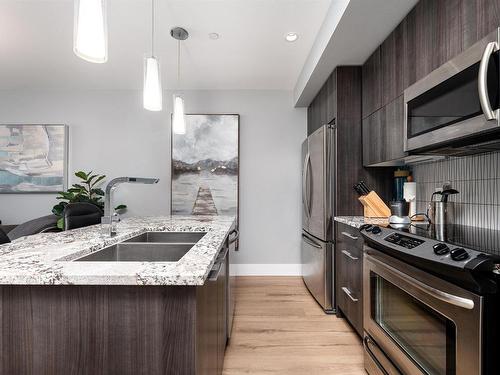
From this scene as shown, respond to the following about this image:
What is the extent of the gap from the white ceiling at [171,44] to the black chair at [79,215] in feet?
5.09

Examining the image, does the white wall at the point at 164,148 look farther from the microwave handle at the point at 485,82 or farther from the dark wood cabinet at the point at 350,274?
the microwave handle at the point at 485,82

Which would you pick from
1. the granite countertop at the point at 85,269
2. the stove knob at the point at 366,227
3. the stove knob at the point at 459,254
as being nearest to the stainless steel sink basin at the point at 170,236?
the granite countertop at the point at 85,269

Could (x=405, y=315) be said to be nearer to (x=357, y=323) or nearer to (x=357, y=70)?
(x=357, y=323)

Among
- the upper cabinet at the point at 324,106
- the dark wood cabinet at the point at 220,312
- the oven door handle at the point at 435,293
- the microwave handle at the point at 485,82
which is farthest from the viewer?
the upper cabinet at the point at 324,106

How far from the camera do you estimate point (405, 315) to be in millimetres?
1341

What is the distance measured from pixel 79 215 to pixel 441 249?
2422 mm

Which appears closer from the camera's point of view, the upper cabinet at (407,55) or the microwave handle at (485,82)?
the microwave handle at (485,82)

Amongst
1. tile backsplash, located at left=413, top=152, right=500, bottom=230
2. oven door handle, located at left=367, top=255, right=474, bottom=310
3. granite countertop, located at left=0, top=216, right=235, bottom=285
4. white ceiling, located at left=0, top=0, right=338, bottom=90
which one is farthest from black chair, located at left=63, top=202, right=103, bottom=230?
tile backsplash, located at left=413, top=152, right=500, bottom=230

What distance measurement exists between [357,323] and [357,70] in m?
2.14

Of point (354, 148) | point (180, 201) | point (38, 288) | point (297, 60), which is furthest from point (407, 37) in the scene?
point (180, 201)

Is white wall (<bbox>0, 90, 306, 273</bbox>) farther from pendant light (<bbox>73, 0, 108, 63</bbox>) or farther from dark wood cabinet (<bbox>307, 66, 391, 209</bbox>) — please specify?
pendant light (<bbox>73, 0, 108, 63</bbox>)

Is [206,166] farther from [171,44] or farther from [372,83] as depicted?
[372,83]

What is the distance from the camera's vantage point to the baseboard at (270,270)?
393 cm

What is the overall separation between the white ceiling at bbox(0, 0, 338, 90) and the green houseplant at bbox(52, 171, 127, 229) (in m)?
1.24
